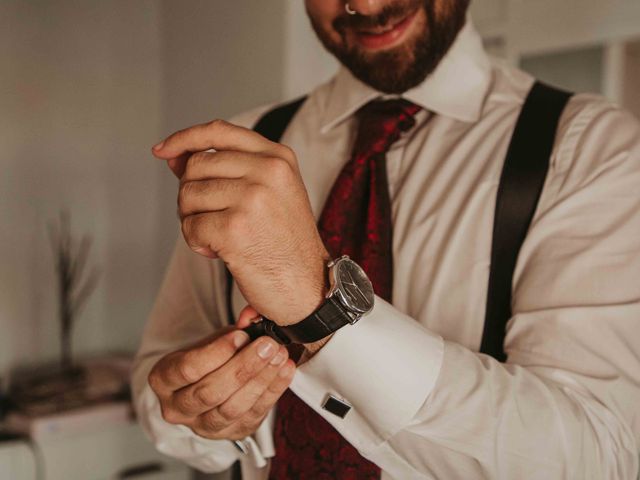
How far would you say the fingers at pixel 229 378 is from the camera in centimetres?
62

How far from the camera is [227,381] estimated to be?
0.64 m

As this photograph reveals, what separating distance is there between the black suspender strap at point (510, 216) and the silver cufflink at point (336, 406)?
0.68 ft

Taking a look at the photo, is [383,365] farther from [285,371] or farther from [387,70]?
[387,70]

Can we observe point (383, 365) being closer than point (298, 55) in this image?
Yes

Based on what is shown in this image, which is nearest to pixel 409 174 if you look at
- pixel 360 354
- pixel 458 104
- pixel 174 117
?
pixel 458 104

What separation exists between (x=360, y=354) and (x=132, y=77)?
2.13 meters

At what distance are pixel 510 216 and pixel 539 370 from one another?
180 mm

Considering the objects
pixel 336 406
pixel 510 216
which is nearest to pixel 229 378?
pixel 336 406

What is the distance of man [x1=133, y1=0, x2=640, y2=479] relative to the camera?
57 centimetres

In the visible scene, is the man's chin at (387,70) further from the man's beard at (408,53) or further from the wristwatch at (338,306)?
the wristwatch at (338,306)

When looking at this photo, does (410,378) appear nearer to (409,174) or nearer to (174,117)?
(409,174)

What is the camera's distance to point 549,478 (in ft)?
2.11

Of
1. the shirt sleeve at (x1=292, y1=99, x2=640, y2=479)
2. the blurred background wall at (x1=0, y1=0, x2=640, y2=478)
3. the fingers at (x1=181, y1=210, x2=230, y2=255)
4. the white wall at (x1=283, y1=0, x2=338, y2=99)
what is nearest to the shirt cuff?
the shirt sleeve at (x1=292, y1=99, x2=640, y2=479)

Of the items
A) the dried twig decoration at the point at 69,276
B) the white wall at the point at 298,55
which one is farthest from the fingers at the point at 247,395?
the dried twig decoration at the point at 69,276
